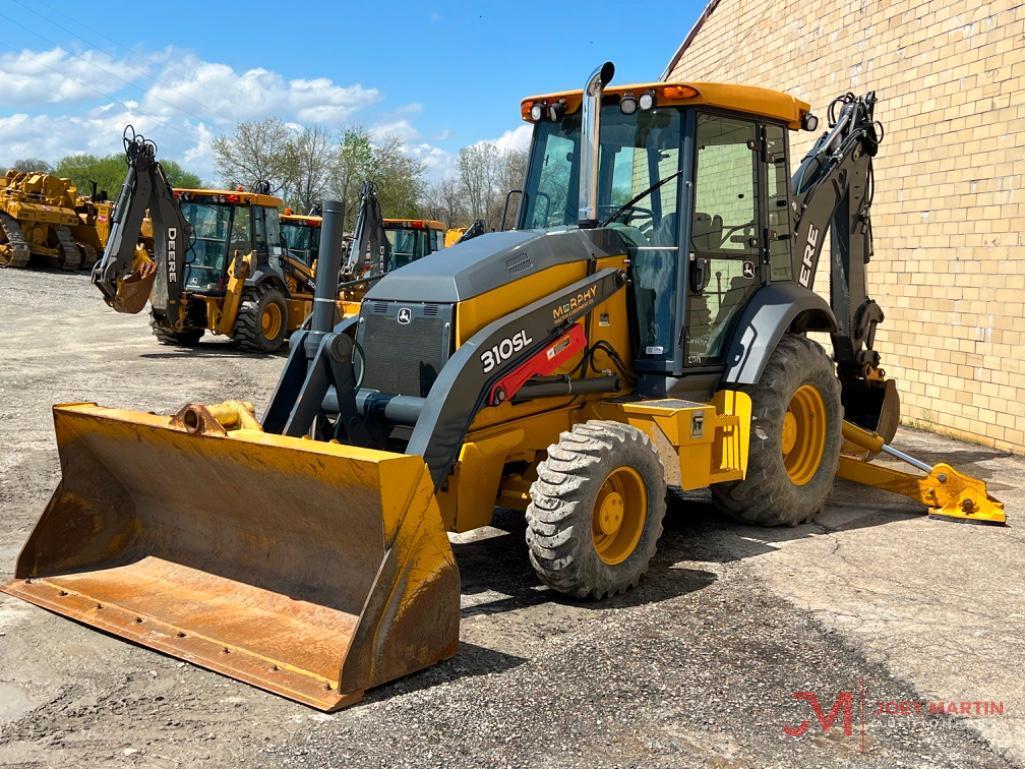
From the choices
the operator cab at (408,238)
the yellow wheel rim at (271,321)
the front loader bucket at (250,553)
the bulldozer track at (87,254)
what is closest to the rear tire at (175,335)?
the yellow wheel rim at (271,321)

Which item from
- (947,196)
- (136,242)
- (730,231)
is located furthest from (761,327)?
(136,242)

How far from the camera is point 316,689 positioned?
3779 millimetres

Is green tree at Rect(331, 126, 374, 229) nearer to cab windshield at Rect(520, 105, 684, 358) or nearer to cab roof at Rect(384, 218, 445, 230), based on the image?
cab roof at Rect(384, 218, 445, 230)

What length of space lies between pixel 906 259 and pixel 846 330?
3717 mm

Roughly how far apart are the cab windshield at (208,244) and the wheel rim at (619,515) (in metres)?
13.0

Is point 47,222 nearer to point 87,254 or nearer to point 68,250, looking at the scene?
point 68,250

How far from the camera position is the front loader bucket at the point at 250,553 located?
3.94m

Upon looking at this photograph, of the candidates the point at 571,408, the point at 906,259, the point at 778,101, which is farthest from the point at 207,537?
the point at 906,259

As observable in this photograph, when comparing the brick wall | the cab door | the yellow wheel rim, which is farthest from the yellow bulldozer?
the cab door

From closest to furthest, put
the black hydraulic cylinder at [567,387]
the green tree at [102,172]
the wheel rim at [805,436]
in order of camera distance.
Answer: the black hydraulic cylinder at [567,387], the wheel rim at [805,436], the green tree at [102,172]

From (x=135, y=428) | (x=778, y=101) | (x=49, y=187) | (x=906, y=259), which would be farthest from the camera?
(x=49, y=187)

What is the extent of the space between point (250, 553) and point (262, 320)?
1263 cm

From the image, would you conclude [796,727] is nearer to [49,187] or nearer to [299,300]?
[299,300]

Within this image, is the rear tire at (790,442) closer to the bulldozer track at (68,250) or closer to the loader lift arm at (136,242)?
the loader lift arm at (136,242)
